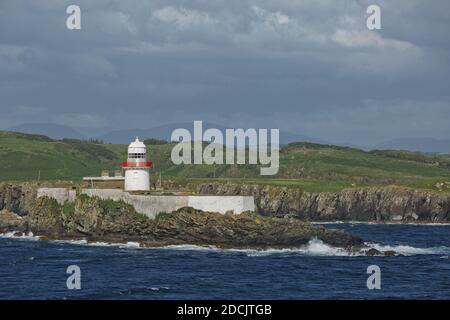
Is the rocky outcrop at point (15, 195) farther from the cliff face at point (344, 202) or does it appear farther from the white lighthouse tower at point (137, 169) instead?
the white lighthouse tower at point (137, 169)

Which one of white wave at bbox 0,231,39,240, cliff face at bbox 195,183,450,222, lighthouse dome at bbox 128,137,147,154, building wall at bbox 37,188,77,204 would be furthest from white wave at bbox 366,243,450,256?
cliff face at bbox 195,183,450,222

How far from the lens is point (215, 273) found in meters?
88.1

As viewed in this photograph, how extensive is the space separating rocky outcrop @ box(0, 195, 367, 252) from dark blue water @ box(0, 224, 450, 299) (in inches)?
80.0

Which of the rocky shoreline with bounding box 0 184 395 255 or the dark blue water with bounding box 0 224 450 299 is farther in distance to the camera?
the rocky shoreline with bounding box 0 184 395 255

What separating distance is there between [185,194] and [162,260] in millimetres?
19312

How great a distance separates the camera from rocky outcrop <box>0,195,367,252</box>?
107 metres

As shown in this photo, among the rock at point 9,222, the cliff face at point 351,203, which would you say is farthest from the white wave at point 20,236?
the cliff face at point 351,203

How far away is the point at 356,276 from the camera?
87.7 m

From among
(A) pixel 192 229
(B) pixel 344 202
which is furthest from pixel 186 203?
(B) pixel 344 202

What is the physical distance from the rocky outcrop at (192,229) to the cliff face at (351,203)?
61.8 metres

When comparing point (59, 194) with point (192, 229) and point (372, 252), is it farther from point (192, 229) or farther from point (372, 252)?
point (372, 252)

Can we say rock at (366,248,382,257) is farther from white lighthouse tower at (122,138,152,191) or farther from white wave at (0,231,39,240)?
white wave at (0,231,39,240)

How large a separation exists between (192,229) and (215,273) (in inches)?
809

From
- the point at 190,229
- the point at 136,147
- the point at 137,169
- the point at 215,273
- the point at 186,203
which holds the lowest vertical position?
the point at 215,273
